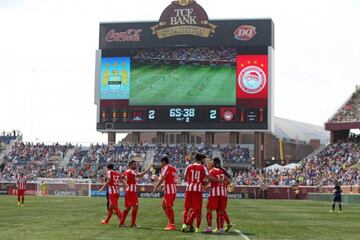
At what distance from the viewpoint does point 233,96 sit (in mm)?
73000

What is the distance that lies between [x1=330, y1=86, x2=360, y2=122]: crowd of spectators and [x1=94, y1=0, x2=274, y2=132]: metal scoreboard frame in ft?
28.7

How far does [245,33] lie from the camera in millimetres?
74188

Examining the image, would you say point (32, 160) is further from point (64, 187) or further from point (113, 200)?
point (113, 200)

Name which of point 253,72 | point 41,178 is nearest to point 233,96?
point 253,72

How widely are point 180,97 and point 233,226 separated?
50.1 m

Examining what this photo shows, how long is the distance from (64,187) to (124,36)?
1701cm

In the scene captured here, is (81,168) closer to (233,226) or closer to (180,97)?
(180,97)

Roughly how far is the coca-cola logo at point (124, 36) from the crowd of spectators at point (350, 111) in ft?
73.9

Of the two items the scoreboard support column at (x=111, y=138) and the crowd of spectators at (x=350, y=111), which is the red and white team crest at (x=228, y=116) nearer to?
the crowd of spectators at (x=350, y=111)

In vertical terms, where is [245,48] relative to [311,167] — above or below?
above

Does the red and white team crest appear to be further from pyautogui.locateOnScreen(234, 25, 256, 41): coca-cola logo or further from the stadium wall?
pyautogui.locateOnScreen(234, 25, 256, 41): coca-cola logo

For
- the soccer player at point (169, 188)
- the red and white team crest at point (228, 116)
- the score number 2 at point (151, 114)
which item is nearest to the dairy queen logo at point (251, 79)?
the red and white team crest at point (228, 116)

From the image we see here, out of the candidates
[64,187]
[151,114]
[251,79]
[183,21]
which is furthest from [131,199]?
[183,21]

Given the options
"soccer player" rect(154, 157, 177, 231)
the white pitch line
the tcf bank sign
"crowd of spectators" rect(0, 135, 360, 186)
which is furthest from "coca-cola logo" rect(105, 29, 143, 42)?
the white pitch line
